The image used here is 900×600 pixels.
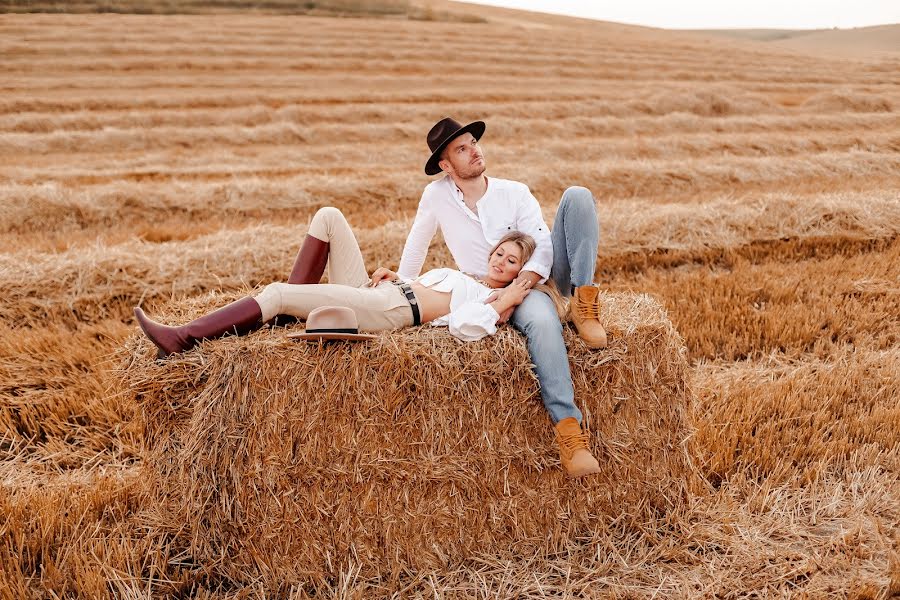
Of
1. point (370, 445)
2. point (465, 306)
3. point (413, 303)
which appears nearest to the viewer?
point (370, 445)

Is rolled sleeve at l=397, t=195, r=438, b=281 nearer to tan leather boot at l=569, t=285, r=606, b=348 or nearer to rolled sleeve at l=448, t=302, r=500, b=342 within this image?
rolled sleeve at l=448, t=302, r=500, b=342

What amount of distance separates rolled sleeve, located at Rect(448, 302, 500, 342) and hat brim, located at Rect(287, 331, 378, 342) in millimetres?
375

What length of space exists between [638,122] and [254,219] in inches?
404

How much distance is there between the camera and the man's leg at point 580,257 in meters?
3.06

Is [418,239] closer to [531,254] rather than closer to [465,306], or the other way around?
[531,254]

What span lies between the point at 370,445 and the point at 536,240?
1.33m

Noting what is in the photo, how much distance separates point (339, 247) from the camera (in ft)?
11.3

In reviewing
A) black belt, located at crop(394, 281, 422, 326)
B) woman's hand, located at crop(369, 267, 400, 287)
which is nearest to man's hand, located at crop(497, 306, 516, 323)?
black belt, located at crop(394, 281, 422, 326)

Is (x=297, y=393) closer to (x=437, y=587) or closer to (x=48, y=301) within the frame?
(x=437, y=587)

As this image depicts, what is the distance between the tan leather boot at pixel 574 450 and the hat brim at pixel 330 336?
0.91 m

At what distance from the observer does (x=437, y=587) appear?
2.90 m

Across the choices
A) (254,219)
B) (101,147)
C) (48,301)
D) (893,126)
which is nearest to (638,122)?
(893,126)

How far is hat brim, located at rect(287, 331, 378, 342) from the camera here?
9.18 feet

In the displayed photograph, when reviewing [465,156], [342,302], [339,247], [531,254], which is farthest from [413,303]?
[465,156]
